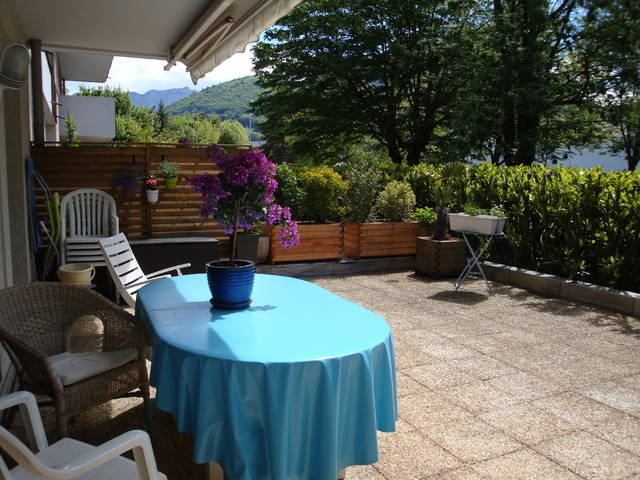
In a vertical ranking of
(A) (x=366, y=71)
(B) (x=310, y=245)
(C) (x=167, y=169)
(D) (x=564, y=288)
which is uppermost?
(A) (x=366, y=71)

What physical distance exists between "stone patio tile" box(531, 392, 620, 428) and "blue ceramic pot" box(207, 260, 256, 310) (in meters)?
2.18

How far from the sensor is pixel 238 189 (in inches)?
111

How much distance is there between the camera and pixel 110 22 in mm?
5449

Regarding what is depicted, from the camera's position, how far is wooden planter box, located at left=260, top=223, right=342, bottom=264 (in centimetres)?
803

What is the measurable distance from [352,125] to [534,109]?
7.86 m

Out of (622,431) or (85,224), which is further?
(85,224)

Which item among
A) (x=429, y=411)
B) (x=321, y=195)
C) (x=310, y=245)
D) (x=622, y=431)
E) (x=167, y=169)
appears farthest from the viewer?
(x=321, y=195)

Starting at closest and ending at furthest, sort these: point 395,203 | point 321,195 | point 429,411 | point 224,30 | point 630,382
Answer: point 429,411 → point 630,382 → point 224,30 → point 321,195 → point 395,203

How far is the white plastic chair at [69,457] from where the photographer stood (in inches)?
62.6

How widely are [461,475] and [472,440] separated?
422mm

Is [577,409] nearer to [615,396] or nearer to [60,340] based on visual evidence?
[615,396]

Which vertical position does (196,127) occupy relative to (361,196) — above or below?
above

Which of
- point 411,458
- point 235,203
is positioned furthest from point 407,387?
point 235,203

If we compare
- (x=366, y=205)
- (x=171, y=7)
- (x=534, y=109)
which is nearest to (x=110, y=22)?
(x=171, y=7)
